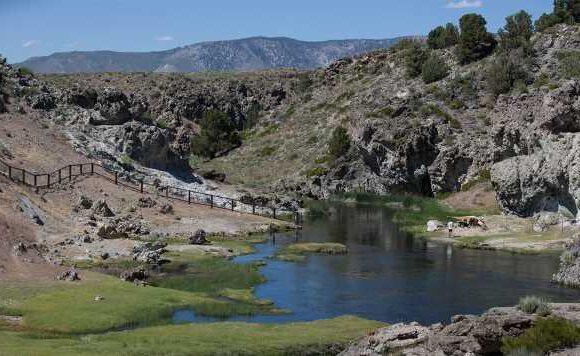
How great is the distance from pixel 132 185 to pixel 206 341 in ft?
196

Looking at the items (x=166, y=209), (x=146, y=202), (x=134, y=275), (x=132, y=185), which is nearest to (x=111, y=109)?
(x=132, y=185)

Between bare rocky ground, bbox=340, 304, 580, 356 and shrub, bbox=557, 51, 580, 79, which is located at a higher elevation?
shrub, bbox=557, 51, 580, 79

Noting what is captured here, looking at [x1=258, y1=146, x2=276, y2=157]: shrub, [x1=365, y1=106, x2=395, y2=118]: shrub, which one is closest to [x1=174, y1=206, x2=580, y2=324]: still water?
[x1=365, y1=106, x2=395, y2=118]: shrub

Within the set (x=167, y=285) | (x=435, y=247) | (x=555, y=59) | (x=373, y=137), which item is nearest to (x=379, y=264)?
(x=435, y=247)

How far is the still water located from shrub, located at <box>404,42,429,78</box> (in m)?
89.7

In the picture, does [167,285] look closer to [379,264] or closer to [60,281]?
[60,281]

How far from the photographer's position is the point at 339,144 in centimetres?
15625

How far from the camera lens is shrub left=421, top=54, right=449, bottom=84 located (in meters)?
165

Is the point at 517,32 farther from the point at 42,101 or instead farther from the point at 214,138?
the point at 42,101

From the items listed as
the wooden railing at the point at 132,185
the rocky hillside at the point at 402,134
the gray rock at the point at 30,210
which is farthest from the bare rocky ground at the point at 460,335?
the rocky hillside at the point at 402,134

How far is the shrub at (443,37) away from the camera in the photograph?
182 m

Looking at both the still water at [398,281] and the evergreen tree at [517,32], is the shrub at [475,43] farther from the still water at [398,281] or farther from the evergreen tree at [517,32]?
the still water at [398,281]

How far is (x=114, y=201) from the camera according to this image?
291 ft

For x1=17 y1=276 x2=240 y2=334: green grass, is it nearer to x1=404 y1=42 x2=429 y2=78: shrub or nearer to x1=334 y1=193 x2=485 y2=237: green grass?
x1=334 y1=193 x2=485 y2=237: green grass
